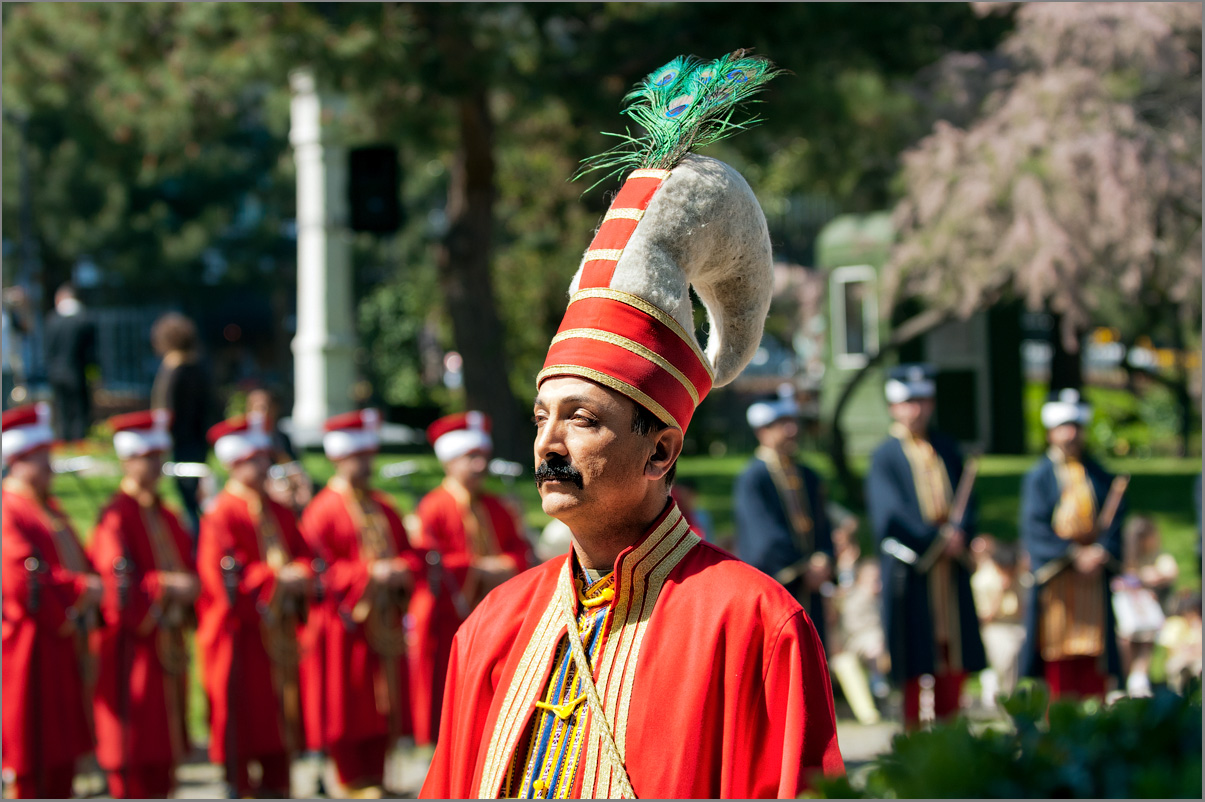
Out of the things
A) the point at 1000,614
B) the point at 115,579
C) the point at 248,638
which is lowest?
the point at 1000,614

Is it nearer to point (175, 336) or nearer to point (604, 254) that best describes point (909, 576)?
point (175, 336)

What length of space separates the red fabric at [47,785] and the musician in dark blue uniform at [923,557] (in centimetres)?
479

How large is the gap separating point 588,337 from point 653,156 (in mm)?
377

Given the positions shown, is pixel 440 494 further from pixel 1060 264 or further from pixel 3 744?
pixel 1060 264

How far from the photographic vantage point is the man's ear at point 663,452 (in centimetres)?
244

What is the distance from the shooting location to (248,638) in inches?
274

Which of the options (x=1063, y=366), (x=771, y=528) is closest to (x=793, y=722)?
(x=771, y=528)

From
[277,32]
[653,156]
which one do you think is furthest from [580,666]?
[277,32]

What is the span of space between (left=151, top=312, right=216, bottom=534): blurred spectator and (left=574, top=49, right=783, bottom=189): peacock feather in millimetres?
7874

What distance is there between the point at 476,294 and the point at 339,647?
7111 millimetres

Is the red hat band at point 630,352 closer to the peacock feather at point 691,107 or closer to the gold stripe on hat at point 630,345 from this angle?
the gold stripe on hat at point 630,345

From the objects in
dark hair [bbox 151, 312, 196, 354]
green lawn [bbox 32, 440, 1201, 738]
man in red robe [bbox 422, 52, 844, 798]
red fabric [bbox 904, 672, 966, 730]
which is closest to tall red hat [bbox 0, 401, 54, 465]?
green lawn [bbox 32, 440, 1201, 738]

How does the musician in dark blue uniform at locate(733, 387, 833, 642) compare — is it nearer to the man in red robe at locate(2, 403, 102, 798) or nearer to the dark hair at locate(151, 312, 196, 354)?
the man in red robe at locate(2, 403, 102, 798)

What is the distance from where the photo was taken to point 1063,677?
842 cm
